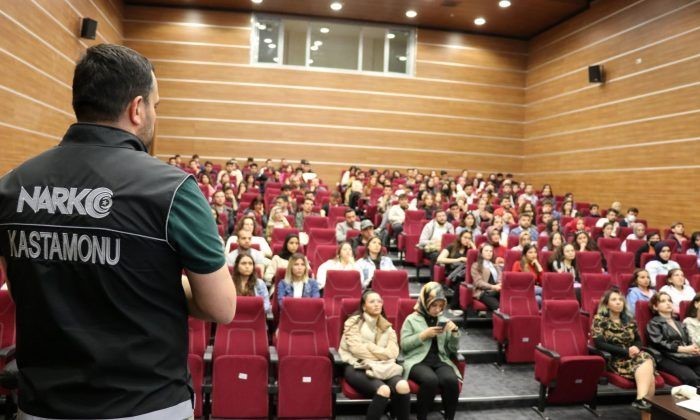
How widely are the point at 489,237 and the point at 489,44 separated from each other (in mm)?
7947

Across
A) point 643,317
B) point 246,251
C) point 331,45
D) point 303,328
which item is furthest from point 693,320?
point 331,45

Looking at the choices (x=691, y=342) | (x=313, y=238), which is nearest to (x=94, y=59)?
(x=691, y=342)

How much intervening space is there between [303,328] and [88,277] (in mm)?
2869

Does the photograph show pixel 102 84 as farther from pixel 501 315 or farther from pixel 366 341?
pixel 501 315

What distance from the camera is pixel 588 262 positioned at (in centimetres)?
556

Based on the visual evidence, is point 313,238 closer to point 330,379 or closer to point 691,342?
point 330,379

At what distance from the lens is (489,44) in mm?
12383

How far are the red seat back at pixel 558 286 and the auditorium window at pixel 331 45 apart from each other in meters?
8.37

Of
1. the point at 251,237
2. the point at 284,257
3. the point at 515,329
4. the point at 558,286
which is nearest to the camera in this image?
the point at 515,329

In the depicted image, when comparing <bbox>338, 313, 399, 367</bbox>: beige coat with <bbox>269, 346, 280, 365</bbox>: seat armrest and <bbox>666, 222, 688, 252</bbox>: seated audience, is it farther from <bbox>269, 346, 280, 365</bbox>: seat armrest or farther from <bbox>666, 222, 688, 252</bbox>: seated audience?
<bbox>666, 222, 688, 252</bbox>: seated audience

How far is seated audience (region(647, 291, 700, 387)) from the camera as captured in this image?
12.3ft

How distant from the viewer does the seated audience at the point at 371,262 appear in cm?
482

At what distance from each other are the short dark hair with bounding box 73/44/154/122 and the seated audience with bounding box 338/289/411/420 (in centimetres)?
267

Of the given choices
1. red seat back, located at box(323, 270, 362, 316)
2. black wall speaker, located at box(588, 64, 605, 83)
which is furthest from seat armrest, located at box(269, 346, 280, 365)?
black wall speaker, located at box(588, 64, 605, 83)
